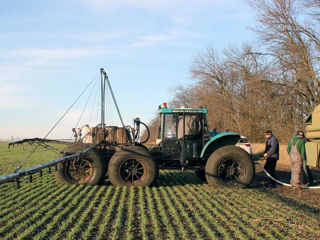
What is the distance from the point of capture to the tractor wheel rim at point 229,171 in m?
→ 9.17

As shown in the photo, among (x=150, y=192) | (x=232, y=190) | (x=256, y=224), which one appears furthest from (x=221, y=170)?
(x=256, y=224)

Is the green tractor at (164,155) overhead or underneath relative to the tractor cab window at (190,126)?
underneath

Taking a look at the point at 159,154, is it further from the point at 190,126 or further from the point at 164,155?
the point at 190,126

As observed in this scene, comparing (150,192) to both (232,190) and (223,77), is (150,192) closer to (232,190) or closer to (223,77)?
(232,190)

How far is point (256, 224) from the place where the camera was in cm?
560

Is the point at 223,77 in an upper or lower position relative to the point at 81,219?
upper

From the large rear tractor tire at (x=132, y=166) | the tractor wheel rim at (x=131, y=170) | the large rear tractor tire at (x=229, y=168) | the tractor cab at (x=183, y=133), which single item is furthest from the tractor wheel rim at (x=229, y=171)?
the tractor wheel rim at (x=131, y=170)

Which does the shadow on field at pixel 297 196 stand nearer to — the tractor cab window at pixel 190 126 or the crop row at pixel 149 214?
the crop row at pixel 149 214

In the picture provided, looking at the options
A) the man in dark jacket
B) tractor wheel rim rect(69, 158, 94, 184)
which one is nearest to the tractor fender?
the man in dark jacket

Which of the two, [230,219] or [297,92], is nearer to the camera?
[230,219]

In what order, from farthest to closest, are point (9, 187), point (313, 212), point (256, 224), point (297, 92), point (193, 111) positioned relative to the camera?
point (297, 92) < point (193, 111) < point (9, 187) < point (313, 212) < point (256, 224)

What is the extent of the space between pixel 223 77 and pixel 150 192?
979 inches

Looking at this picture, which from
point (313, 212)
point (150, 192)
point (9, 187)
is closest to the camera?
point (313, 212)

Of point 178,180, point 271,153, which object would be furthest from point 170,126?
point 271,153
